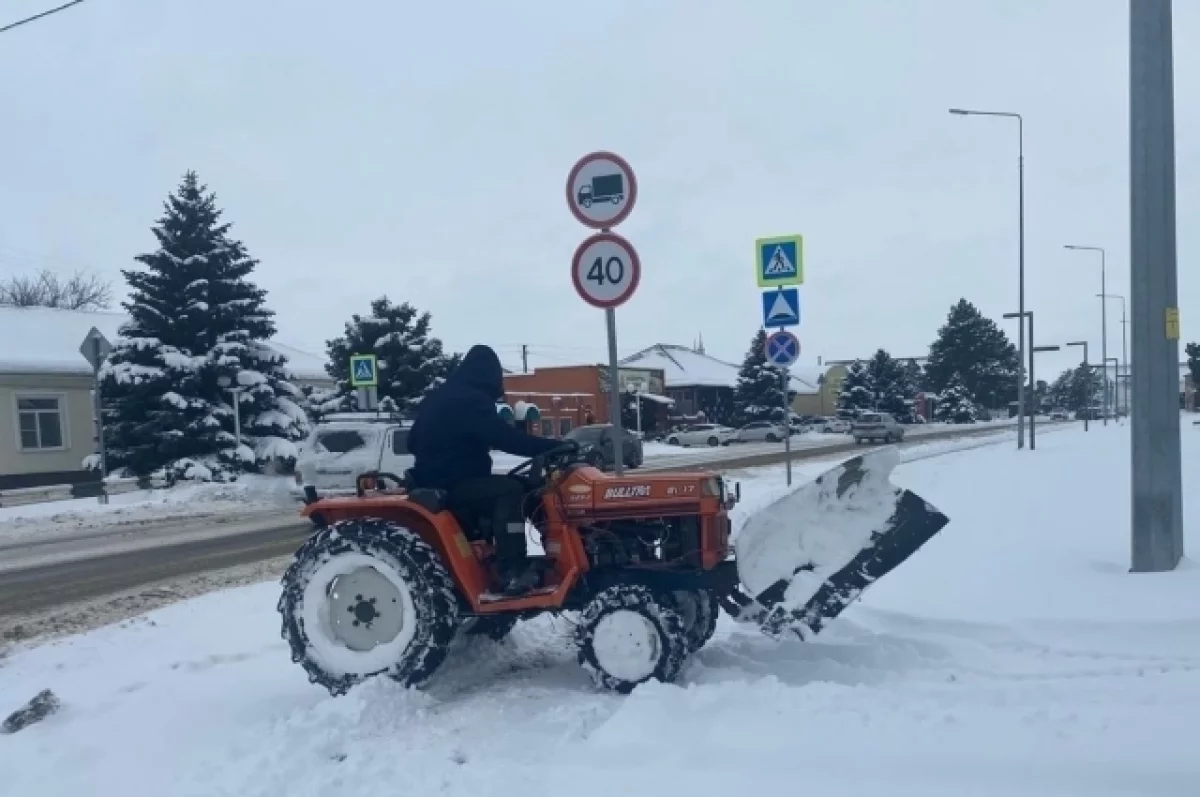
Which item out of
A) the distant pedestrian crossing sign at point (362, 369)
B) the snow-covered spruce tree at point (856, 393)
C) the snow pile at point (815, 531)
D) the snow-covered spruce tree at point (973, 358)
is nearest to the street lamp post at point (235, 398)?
the distant pedestrian crossing sign at point (362, 369)

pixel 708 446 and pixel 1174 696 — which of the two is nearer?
pixel 1174 696

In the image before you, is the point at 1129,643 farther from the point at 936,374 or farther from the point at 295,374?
the point at 936,374

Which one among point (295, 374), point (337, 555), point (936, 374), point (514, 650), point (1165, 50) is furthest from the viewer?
point (936, 374)

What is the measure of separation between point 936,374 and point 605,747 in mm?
93251

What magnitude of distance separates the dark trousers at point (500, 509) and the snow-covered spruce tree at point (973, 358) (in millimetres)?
90141

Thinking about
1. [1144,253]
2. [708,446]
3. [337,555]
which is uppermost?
[1144,253]

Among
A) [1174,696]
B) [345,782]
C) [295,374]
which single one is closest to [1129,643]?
[1174,696]

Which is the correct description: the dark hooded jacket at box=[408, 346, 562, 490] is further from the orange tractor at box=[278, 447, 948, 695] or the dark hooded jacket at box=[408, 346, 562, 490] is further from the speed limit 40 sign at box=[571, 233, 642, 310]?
the speed limit 40 sign at box=[571, 233, 642, 310]

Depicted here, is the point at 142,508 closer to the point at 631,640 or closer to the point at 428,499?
the point at 428,499

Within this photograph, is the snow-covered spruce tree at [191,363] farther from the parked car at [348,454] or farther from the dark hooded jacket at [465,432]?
the dark hooded jacket at [465,432]

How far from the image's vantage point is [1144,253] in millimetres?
7379

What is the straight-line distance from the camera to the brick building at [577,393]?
136 feet

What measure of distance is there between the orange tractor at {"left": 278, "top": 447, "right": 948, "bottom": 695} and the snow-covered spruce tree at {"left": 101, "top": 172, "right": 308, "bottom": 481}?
65.6 feet

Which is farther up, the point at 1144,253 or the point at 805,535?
the point at 1144,253
